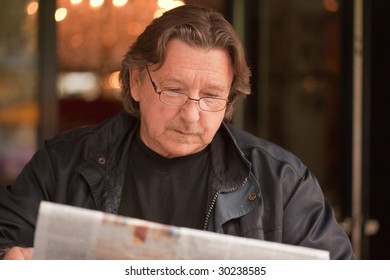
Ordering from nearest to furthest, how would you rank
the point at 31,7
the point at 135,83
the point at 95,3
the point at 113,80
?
the point at 135,83 < the point at 31,7 < the point at 95,3 < the point at 113,80

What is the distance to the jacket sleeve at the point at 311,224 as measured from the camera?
2.09m

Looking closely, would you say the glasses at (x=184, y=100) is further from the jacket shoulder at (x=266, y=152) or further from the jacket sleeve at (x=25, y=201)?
the jacket sleeve at (x=25, y=201)

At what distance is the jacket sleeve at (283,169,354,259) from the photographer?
209cm

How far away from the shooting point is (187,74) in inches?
82.9

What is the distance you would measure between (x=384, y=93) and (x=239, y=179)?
2584 millimetres

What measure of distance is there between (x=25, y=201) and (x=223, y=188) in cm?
61

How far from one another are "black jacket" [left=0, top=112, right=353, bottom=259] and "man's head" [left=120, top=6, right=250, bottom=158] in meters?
0.14

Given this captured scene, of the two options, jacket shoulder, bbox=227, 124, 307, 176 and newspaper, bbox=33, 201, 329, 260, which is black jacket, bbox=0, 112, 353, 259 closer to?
jacket shoulder, bbox=227, 124, 307, 176

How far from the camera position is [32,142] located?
5.08 metres

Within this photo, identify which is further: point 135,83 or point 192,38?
point 135,83

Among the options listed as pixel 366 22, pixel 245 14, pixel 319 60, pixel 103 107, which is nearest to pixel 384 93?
pixel 366 22

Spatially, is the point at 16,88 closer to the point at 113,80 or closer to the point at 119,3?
the point at 119,3

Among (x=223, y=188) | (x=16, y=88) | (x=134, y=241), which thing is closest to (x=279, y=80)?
(x=16, y=88)
